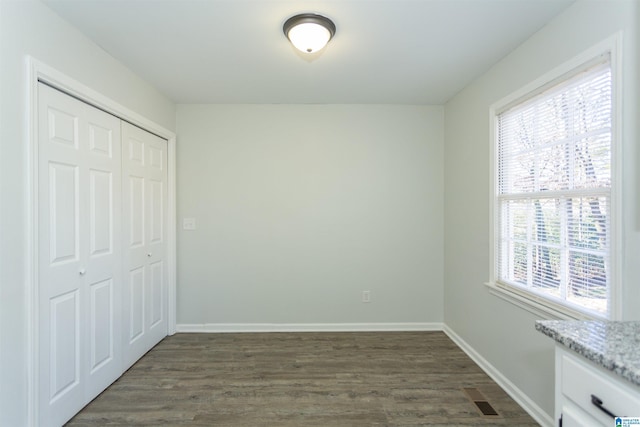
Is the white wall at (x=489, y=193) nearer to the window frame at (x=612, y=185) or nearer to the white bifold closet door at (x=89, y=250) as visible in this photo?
the window frame at (x=612, y=185)

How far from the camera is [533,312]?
202cm

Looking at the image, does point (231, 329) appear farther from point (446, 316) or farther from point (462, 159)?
point (462, 159)

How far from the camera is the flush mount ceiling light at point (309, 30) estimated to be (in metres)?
1.82

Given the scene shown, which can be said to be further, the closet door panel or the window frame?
the closet door panel

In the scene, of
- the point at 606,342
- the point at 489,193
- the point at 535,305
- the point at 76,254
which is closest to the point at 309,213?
the point at 489,193

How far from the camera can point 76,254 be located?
6.55 feet

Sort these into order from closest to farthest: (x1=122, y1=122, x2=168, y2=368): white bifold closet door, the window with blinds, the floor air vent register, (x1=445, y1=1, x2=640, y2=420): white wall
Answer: (x1=445, y1=1, x2=640, y2=420): white wall → the window with blinds → the floor air vent register → (x1=122, y1=122, x2=168, y2=368): white bifold closet door

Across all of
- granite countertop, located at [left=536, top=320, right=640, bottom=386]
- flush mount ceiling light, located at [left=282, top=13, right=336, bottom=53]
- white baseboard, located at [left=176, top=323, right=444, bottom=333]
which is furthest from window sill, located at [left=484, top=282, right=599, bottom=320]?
flush mount ceiling light, located at [left=282, top=13, right=336, bottom=53]

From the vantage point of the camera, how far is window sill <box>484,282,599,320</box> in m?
1.73

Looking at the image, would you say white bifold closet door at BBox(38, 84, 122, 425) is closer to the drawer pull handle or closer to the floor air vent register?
the drawer pull handle

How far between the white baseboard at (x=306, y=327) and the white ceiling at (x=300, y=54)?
256cm

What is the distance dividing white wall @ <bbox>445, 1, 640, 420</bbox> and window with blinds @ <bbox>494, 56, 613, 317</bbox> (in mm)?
116

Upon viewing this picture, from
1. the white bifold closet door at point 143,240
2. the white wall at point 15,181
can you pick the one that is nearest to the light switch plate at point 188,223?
the white bifold closet door at point 143,240

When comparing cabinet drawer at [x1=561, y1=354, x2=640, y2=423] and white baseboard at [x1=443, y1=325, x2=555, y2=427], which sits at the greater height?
cabinet drawer at [x1=561, y1=354, x2=640, y2=423]
